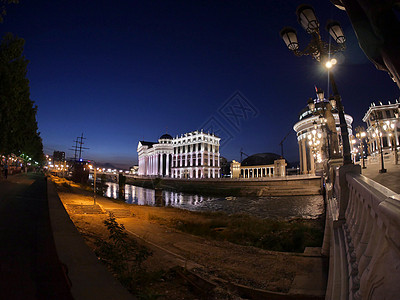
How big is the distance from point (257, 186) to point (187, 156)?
6233 cm

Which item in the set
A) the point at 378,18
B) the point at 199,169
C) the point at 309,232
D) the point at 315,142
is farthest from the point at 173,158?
the point at 378,18

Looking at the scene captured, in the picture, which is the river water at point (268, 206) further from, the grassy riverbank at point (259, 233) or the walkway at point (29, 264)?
the walkway at point (29, 264)

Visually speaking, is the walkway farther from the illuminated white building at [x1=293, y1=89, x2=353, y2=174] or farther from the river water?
the river water

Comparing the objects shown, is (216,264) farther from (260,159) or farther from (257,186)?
(260,159)

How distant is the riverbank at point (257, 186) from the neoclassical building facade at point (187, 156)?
3447 cm

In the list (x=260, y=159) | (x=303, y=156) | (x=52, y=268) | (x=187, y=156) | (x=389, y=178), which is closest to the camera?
(x=52, y=268)

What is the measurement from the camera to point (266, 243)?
9.48 metres

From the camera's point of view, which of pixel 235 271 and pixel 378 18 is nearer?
pixel 378 18

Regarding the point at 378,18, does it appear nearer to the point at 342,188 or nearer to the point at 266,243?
the point at 342,188

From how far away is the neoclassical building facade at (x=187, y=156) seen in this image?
9588 cm

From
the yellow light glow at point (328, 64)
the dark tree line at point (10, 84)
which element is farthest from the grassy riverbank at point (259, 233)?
the dark tree line at point (10, 84)

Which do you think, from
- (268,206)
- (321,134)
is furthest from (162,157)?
(321,134)

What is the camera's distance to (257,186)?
4275cm

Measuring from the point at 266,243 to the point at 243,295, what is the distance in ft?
18.3
